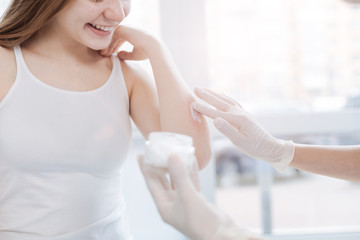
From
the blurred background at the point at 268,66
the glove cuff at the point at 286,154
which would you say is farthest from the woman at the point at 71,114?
the blurred background at the point at 268,66

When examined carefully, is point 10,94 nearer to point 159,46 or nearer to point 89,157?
point 89,157

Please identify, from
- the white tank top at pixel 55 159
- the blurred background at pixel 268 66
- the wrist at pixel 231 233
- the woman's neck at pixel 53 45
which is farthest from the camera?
the blurred background at pixel 268 66

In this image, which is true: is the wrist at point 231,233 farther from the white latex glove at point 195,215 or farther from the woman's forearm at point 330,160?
the woman's forearm at point 330,160

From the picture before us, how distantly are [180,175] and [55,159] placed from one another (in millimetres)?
471

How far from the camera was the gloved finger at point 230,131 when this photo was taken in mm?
1036

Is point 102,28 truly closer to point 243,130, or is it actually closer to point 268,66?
point 243,130

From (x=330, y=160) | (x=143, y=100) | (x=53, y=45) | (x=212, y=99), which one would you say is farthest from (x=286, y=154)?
(x=53, y=45)

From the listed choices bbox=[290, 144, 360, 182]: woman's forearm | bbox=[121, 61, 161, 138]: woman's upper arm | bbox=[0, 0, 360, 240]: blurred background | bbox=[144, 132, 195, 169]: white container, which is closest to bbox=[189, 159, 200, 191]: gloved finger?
bbox=[144, 132, 195, 169]: white container

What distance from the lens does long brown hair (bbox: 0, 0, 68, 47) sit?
101cm

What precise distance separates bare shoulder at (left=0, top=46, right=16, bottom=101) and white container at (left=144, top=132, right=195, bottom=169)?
1.60ft

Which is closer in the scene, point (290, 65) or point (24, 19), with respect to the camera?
point (24, 19)

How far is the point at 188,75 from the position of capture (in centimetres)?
195

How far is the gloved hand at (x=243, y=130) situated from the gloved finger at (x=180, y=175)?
1.27 ft

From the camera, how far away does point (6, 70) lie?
3.33 feet
